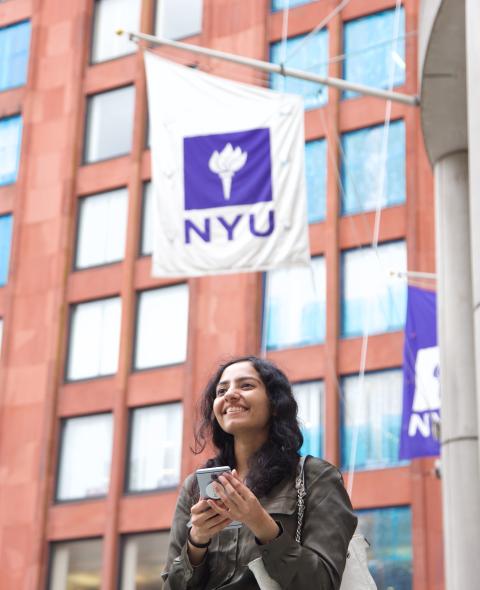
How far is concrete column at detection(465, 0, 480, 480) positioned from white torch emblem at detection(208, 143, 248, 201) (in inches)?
278

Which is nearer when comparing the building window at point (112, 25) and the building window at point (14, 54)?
the building window at point (112, 25)

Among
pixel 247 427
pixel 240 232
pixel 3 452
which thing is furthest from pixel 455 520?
pixel 3 452

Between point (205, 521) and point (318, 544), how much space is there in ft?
1.28

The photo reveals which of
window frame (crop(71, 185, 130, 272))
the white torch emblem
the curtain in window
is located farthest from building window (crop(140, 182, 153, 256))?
the white torch emblem

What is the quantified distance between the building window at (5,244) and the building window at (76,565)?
351 inches

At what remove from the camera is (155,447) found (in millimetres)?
35406

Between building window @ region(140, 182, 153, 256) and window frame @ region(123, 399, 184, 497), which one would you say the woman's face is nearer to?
window frame @ region(123, 399, 184, 497)

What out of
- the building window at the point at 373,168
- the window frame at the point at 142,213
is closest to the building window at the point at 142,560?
the window frame at the point at 142,213

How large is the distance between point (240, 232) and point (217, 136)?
1380mm

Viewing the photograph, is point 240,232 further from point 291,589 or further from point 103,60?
point 103,60

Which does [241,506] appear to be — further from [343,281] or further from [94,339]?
[94,339]

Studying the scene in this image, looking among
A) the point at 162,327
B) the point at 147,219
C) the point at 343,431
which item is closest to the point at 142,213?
the point at 147,219

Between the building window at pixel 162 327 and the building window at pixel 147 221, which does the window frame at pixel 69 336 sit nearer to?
the building window at pixel 162 327

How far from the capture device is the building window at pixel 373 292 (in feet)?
108
